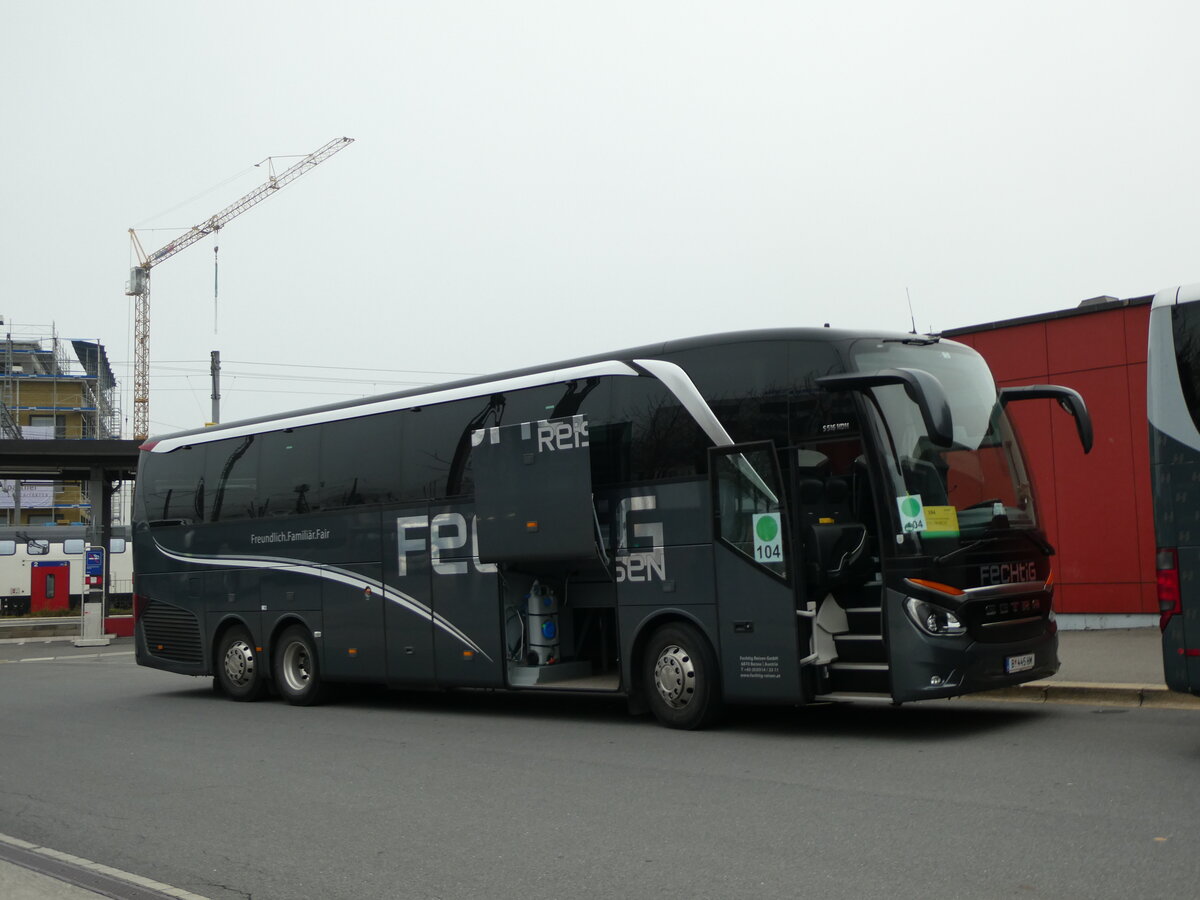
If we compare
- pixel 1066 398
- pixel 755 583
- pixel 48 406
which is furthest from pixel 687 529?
pixel 48 406

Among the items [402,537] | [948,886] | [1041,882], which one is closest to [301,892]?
[948,886]

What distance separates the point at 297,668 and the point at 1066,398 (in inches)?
397

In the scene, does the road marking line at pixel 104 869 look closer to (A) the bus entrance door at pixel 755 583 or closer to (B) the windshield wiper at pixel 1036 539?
(A) the bus entrance door at pixel 755 583

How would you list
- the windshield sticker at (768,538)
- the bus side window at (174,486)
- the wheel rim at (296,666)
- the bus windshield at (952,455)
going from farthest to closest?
the bus side window at (174,486) → the wheel rim at (296,666) → the windshield sticker at (768,538) → the bus windshield at (952,455)

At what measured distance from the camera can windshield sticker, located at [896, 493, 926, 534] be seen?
10180 mm

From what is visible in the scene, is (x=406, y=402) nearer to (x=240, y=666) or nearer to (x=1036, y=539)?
(x=240, y=666)

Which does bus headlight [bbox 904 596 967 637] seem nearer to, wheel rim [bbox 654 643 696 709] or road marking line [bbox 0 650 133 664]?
wheel rim [bbox 654 643 696 709]

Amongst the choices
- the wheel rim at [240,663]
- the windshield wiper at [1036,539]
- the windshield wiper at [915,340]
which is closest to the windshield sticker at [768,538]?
the windshield wiper at [915,340]

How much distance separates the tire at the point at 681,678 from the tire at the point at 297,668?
18.5ft

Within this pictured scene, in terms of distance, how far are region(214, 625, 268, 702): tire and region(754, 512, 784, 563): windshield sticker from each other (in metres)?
8.38

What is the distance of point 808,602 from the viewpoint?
1078 cm

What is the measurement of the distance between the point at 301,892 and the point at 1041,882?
3.61 m

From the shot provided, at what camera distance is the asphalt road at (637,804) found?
6332 millimetres

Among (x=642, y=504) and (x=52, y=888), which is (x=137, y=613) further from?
(x=52, y=888)
